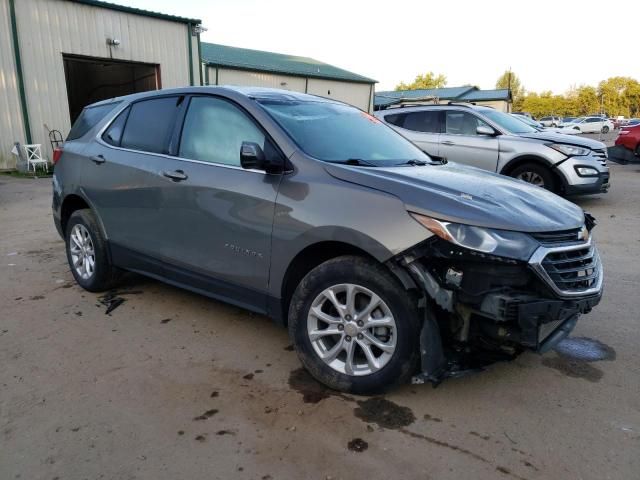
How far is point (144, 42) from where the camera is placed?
1689 cm

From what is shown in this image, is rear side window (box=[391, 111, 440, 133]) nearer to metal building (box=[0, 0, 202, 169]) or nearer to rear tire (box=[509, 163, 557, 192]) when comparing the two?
rear tire (box=[509, 163, 557, 192])

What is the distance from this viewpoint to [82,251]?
183 inches

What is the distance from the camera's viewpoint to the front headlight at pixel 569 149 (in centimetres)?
824

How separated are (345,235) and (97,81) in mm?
23597

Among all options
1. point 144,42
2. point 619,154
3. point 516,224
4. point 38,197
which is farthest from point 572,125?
Result: point 516,224

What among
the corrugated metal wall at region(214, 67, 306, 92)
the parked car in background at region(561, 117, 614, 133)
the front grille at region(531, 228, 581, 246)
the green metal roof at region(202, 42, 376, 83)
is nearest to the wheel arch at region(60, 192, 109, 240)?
the front grille at region(531, 228, 581, 246)

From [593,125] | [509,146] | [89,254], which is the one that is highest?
[509,146]

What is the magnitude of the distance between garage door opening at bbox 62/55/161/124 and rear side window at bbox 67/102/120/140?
16200 millimetres

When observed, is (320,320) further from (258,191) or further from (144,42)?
(144,42)

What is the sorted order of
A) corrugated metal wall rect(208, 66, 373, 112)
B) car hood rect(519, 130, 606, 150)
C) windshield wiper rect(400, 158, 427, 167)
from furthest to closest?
corrugated metal wall rect(208, 66, 373, 112) → car hood rect(519, 130, 606, 150) → windshield wiper rect(400, 158, 427, 167)

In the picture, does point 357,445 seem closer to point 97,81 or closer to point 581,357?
point 581,357

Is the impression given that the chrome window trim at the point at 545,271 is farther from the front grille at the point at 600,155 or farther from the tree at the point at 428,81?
the tree at the point at 428,81

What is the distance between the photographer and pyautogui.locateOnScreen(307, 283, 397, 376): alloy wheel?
2789mm

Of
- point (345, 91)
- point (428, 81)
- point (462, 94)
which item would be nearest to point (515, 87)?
point (428, 81)
